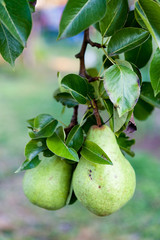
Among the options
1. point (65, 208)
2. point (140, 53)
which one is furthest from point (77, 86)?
point (65, 208)

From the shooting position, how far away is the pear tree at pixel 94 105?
555mm

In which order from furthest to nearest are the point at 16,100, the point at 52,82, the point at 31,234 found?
the point at 52,82
the point at 16,100
the point at 31,234

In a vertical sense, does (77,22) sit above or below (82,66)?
above

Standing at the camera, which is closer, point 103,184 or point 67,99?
point 103,184

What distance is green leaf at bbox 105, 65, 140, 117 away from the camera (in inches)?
23.9

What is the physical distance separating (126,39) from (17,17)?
0.23 metres

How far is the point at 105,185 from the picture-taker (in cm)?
72

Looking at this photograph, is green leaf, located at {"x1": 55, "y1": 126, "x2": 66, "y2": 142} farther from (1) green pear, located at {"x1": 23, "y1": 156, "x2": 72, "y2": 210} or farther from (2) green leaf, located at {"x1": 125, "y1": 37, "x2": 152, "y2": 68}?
(2) green leaf, located at {"x1": 125, "y1": 37, "x2": 152, "y2": 68}

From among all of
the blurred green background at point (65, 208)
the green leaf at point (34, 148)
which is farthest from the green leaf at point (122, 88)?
the blurred green background at point (65, 208)

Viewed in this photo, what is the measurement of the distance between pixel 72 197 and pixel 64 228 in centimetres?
195

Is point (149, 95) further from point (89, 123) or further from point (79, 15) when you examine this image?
A: point (79, 15)

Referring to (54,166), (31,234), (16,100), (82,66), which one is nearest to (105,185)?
(54,166)

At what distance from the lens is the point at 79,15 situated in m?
0.55

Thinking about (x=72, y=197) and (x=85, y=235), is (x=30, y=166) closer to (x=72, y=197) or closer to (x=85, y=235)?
(x=72, y=197)
